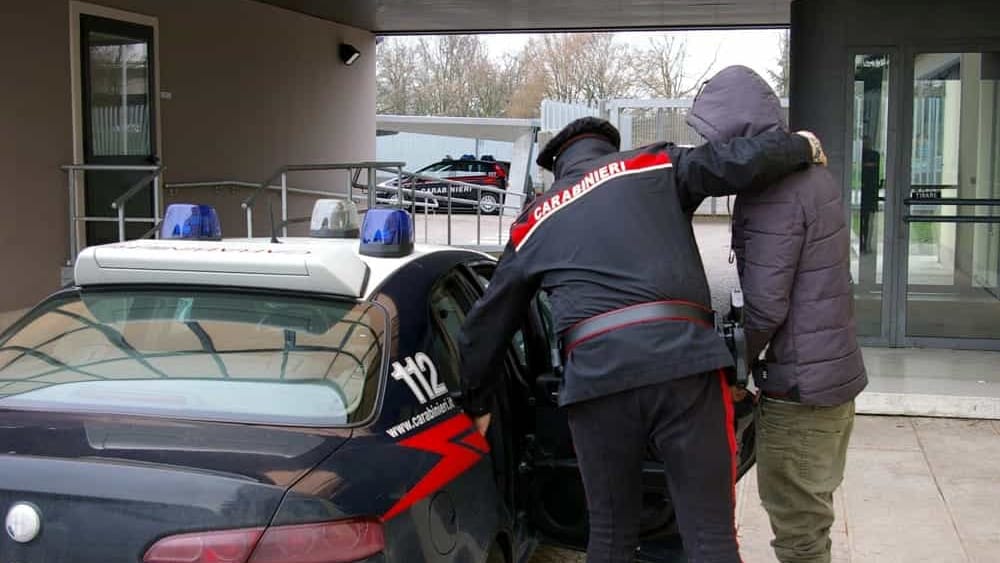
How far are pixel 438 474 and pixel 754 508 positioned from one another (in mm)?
2787

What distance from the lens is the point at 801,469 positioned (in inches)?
129

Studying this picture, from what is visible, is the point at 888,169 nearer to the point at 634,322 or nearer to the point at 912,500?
the point at 912,500

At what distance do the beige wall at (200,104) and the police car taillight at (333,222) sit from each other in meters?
5.71

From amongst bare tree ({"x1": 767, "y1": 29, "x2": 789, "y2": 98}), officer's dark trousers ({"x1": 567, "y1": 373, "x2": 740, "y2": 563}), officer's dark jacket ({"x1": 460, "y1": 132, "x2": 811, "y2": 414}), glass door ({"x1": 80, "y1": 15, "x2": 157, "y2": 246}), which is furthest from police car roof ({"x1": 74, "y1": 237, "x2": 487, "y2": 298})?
bare tree ({"x1": 767, "y1": 29, "x2": 789, "y2": 98})

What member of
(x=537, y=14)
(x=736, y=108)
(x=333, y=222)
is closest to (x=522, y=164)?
(x=537, y=14)

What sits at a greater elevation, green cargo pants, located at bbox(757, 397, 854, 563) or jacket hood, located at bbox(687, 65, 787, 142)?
jacket hood, located at bbox(687, 65, 787, 142)

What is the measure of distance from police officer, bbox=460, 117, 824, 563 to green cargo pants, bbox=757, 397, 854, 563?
49cm

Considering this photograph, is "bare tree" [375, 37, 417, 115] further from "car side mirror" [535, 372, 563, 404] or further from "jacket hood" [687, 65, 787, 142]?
"jacket hood" [687, 65, 787, 142]

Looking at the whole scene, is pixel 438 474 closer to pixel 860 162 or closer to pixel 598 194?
pixel 598 194

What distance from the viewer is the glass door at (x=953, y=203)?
319 inches

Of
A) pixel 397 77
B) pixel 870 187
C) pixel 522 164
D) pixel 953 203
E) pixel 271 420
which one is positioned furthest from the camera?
pixel 397 77

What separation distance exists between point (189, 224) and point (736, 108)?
189cm

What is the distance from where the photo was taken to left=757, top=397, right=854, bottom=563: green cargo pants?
10.7 feet

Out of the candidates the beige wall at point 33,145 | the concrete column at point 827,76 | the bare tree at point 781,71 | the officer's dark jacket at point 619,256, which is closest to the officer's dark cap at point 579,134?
the officer's dark jacket at point 619,256
